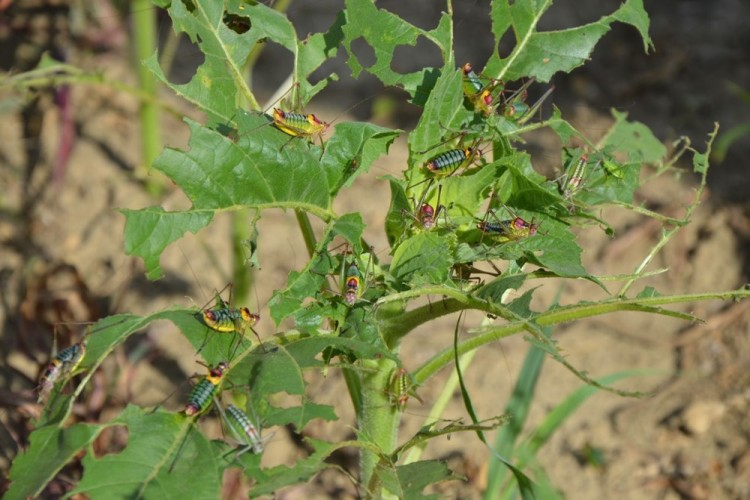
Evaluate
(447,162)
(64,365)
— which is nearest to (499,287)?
(447,162)

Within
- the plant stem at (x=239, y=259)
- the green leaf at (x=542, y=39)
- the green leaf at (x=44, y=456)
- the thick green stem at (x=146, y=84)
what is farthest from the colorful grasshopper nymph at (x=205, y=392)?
the thick green stem at (x=146, y=84)

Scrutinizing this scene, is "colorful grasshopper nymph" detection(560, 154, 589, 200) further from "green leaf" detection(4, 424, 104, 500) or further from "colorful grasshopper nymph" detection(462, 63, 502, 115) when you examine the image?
"green leaf" detection(4, 424, 104, 500)

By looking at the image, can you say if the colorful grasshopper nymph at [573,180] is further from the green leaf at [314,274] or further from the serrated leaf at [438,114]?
the green leaf at [314,274]

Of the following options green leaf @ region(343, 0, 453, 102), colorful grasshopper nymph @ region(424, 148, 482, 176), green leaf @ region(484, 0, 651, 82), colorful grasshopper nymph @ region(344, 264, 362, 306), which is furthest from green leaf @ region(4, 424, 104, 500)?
green leaf @ region(484, 0, 651, 82)

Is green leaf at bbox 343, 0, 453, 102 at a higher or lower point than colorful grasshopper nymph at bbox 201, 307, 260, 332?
higher

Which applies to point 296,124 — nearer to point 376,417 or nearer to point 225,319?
point 225,319

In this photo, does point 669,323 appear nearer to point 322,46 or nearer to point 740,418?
point 740,418
